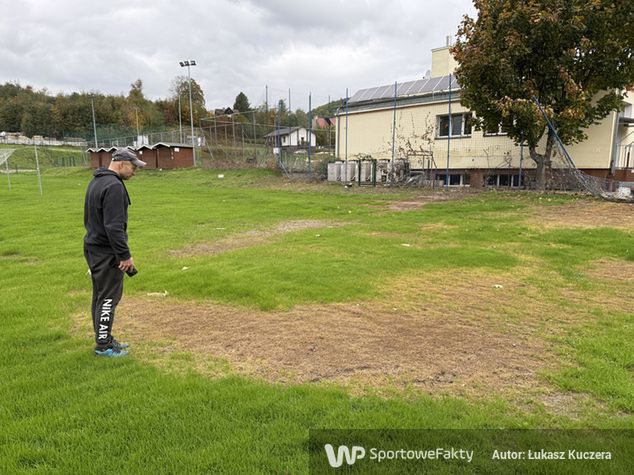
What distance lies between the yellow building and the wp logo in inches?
736

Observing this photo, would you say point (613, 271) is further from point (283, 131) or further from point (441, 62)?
point (283, 131)

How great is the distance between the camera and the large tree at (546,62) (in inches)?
616

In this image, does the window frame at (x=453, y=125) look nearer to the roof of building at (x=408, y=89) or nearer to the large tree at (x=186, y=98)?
the roof of building at (x=408, y=89)

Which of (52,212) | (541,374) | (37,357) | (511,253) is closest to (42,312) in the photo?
(37,357)

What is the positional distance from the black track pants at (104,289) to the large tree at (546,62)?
15398 millimetres

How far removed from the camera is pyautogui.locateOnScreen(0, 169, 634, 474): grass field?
308cm

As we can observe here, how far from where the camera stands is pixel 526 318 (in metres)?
5.22

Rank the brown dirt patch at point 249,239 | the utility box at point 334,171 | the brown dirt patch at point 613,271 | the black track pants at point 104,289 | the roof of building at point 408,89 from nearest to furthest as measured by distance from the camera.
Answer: the black track pants at point 104,289 < the brown dirt patch at point 613,271 < the brown dirt patch at point 249,239 < the roof of building at point 408,89 < the utility box at point 334,171

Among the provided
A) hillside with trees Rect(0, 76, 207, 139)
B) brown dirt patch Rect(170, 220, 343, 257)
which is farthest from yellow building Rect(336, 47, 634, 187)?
hillside with trees Rect(0, 76, 207, 139)

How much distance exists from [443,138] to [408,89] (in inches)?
167

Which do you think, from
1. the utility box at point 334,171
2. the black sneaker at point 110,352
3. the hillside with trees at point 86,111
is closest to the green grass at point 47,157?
the hillside with trees at point 86,111

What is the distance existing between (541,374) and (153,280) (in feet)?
17.6

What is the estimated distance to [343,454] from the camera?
2848mm

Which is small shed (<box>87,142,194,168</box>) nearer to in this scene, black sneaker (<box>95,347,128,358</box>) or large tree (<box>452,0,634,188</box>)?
large tree (<box>452,0,634,188</box>)
